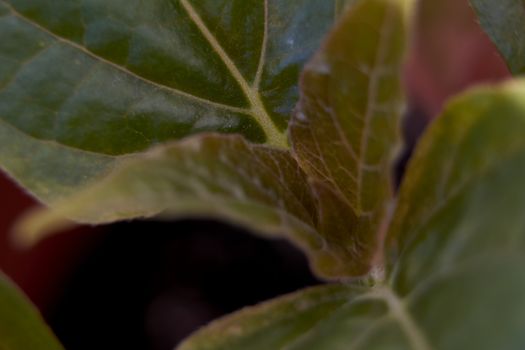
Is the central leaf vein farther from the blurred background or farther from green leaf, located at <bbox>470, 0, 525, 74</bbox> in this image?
the blurred background

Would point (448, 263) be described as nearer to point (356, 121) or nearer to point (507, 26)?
point (356, 121)

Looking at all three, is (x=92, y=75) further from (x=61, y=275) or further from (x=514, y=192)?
(x=61, y=275)

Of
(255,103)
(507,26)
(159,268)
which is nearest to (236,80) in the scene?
(255,103)

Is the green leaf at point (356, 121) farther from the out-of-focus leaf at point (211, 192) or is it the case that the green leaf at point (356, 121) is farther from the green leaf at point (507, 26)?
the green leaf at point (507, 26)

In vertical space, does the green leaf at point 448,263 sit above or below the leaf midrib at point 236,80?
below

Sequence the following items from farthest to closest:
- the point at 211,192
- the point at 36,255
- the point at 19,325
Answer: the point at 36,255
the point at 19,325
the point at 211,192

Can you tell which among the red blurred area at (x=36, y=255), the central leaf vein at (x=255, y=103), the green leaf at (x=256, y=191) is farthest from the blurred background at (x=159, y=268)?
the green leaf at (x=256, y=191)

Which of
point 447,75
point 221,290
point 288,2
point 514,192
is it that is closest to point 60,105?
point 288,2
